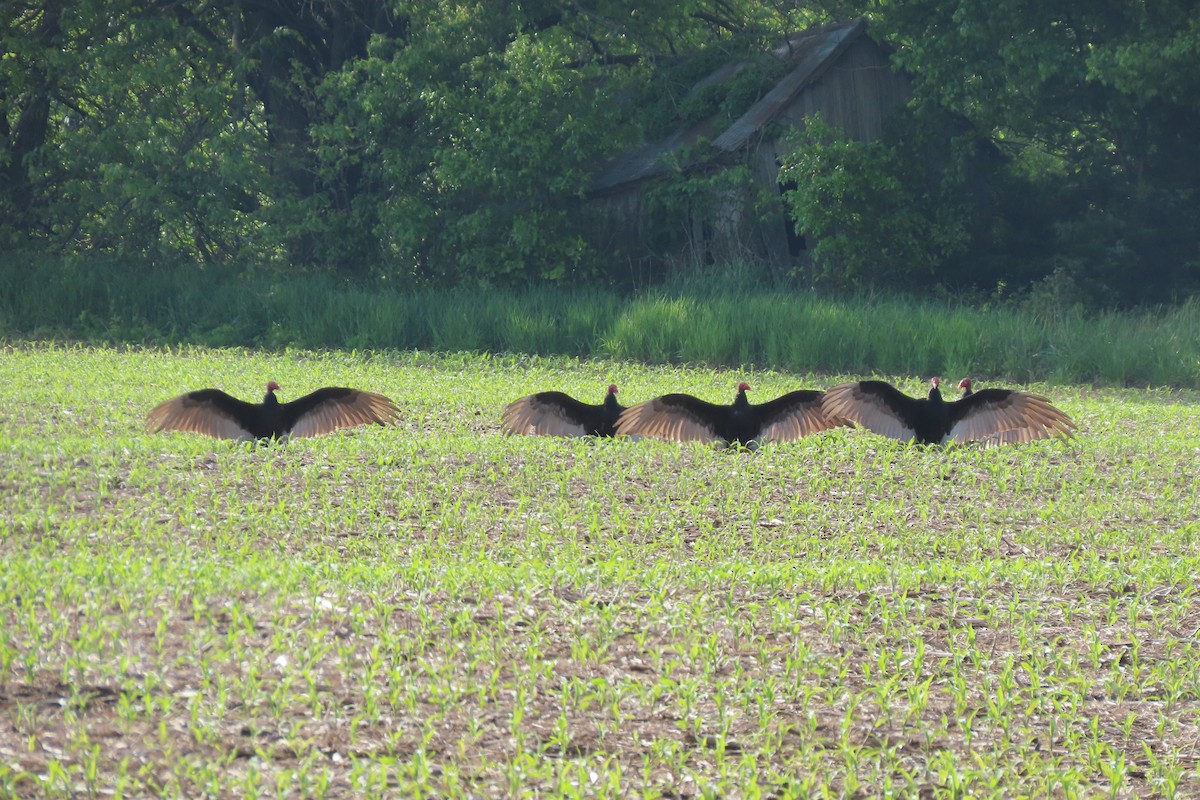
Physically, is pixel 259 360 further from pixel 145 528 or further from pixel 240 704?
pixel 240 704

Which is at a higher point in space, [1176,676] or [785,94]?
[785,94]

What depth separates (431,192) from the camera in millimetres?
23266

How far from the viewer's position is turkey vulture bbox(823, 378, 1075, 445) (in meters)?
10.6

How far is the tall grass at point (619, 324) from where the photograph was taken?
17422 millimetres

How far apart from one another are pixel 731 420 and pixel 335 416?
9.38ft

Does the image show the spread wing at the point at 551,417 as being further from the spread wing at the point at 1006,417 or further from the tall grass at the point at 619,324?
the tall grass at the point at 619,324

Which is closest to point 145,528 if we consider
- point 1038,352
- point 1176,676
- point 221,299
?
point 1176,676

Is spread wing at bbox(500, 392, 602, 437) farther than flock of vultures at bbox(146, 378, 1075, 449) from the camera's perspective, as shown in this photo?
Yes

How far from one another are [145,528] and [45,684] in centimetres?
241

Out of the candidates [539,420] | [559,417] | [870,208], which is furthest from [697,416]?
[870,208]

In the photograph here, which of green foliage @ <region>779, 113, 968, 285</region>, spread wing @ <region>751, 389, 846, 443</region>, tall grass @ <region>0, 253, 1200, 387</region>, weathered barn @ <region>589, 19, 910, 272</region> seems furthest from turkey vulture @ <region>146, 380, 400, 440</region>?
weathered barn @ <region>589, 19, 910, 272</region>

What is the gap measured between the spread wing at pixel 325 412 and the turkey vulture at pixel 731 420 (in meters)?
1.89

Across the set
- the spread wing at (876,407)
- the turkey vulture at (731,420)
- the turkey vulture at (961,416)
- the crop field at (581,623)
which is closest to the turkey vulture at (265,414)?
the crop field at (581,623)

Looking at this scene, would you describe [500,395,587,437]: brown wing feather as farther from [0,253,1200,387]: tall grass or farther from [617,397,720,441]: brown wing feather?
[0,253,1200,387]: tall grass
